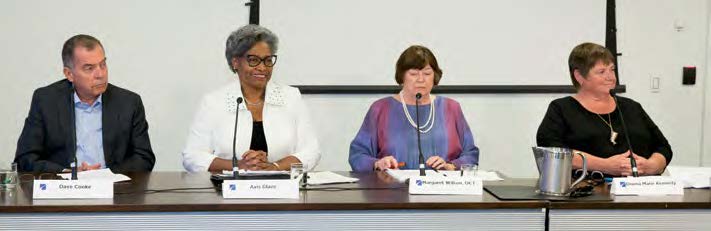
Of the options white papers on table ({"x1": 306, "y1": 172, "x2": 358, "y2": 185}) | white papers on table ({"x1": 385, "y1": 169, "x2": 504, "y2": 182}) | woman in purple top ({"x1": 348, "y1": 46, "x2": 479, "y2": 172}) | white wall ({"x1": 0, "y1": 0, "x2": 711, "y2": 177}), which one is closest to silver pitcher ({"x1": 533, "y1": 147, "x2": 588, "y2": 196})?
white papers on table ({"x1": 385, "y1": 169, "x2": 504, "y2": 182})

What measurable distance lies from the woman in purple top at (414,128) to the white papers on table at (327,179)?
49 cm

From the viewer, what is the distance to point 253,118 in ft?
10.2

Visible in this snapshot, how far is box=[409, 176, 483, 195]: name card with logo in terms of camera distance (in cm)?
215

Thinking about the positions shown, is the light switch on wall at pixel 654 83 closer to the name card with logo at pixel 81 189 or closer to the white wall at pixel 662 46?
the white wall at pixel 662 46

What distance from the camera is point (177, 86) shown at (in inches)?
154

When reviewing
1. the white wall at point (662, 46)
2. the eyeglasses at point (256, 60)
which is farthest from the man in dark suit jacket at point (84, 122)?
the white wall at point (662, 46)

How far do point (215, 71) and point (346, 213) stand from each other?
207 cm

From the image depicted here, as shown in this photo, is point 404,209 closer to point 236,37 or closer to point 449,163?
point 449,163

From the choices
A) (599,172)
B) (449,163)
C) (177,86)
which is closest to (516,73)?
(449,163)

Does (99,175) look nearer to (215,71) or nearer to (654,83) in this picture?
(215,71)

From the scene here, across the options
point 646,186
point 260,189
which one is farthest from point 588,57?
point 260,189

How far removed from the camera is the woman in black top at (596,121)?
2.94 m

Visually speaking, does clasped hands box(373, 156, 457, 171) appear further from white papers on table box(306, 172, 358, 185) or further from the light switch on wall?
the light switch on wall

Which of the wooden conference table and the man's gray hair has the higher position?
the man's gray hair
